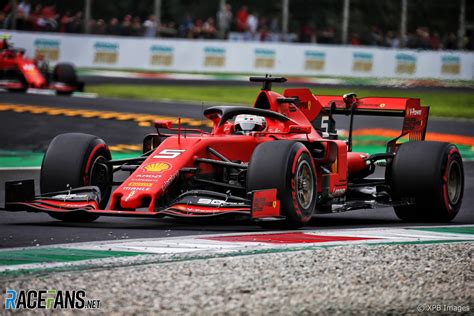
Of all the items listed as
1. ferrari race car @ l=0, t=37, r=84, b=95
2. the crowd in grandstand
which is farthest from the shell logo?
the crowd in grandstand

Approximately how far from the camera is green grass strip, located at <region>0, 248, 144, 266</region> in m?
8.49

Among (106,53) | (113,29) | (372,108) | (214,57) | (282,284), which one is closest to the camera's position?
(282,284)

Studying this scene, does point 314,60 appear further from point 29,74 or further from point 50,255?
point 50,255

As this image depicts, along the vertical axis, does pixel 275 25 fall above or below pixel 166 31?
above

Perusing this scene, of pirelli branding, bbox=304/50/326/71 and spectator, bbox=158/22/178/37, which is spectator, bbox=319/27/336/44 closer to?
pirelli branding, bbox=304/50/326/71

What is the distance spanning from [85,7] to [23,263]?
105 feet

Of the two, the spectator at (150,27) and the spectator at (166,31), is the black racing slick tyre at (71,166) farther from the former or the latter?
the spectator at (166,31)

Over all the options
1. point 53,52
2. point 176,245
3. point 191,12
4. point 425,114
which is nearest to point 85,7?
point 53,52

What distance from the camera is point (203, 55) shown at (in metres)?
39.0

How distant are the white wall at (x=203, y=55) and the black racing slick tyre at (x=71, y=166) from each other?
26363 millimetres

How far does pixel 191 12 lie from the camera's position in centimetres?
4388

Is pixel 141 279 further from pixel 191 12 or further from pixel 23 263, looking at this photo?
pixel 191 12

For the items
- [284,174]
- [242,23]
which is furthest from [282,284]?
[242,23]

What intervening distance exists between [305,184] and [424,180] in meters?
1.60
